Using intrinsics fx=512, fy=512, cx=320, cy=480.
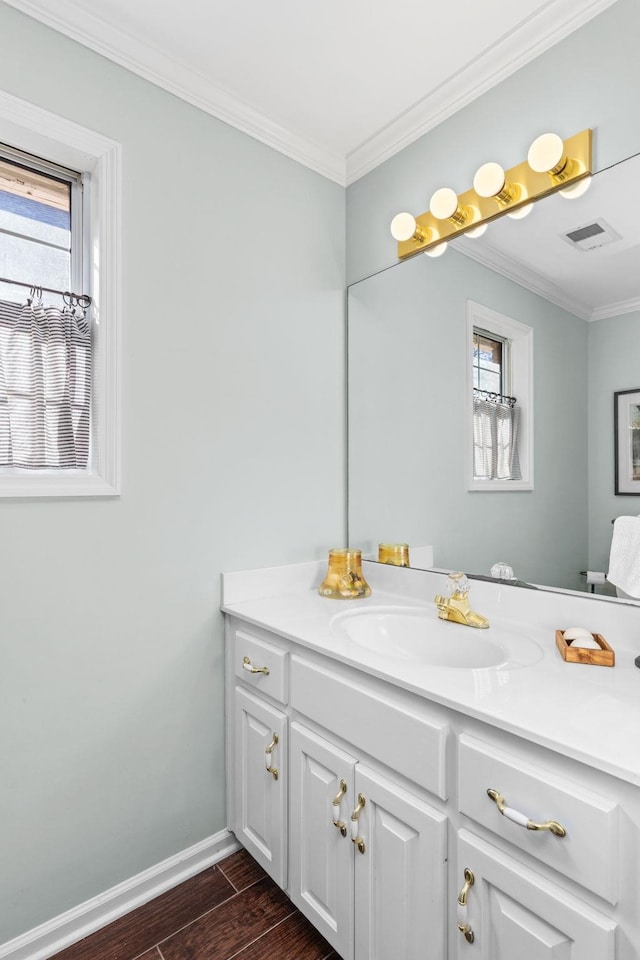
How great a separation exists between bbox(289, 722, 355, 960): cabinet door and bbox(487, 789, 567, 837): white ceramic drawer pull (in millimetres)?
393

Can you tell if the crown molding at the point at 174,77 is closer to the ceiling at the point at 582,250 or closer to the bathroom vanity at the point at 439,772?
the ceiling at the point at 582,250

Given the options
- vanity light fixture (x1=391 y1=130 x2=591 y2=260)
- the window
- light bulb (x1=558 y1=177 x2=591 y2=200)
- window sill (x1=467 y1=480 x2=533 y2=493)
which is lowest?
window sill (x1=467 y1=480 x2=533 y2=493)

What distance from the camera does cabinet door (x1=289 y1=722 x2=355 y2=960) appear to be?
1.18m

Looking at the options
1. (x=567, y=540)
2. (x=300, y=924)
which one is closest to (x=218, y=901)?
(x=300, y=924)

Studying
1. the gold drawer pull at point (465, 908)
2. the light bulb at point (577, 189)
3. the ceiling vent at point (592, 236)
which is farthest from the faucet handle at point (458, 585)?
the light bulb at point (577, 189)

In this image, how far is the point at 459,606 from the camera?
145cm

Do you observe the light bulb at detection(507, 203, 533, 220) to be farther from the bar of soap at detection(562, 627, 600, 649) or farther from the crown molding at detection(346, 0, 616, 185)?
the bar of soap at detection(562, 627, 600, 649)

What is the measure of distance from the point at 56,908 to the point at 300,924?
0.65 metres

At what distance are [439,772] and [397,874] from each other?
28 centimetres

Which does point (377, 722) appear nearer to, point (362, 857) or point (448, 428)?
point (362, 857)

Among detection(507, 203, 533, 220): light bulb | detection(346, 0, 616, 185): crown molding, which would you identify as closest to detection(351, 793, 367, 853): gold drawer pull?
detection(507, 203, 533, 220): light bulb

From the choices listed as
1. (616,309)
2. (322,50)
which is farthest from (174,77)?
(616,309)

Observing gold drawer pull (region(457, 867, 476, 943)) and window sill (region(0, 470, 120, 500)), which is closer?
gold drawer pull (region(457, 867, 476, 943))

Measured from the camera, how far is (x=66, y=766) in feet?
4.49
